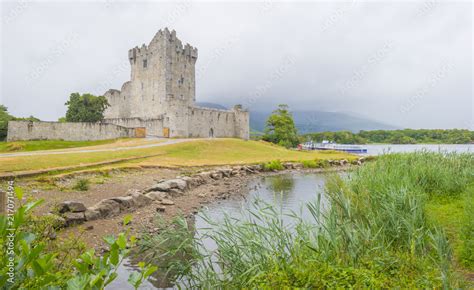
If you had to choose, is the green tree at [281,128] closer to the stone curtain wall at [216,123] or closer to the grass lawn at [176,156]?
the stone curtain wall at [216,123]

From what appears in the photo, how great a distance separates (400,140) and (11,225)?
11318cm

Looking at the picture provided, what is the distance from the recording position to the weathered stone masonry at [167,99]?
174 ft

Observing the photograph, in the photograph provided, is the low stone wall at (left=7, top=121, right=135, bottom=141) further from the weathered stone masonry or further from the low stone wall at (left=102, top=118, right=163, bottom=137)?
the weathered stone masonry

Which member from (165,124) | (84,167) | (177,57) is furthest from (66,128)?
(84,167)

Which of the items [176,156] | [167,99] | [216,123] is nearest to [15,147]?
[176,156]

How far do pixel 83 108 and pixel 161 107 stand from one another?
1184 cm

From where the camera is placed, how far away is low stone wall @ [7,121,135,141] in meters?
41.1

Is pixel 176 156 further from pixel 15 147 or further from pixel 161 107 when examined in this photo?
pixel 161 107

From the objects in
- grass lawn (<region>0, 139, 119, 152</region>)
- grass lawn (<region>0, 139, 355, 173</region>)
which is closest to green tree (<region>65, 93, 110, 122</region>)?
grass lawn (<region>0, 139, 119, 152</region>)

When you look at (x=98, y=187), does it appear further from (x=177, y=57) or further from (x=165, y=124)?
(x=177, y=57)

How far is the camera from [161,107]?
56469 mm

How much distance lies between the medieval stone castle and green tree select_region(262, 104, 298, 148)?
867 cm

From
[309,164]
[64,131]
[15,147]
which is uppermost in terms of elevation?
[64,131]

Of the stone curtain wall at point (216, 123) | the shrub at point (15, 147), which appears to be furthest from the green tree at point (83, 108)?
the shrub at point (15, 147)
